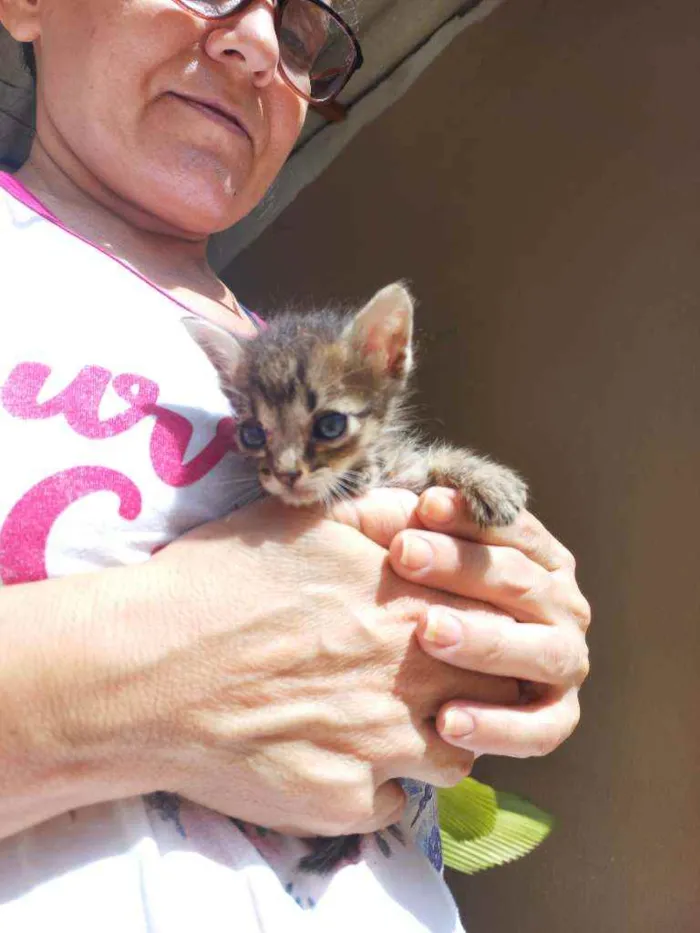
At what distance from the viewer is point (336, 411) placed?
3.53 feet

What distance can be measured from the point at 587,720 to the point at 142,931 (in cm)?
136

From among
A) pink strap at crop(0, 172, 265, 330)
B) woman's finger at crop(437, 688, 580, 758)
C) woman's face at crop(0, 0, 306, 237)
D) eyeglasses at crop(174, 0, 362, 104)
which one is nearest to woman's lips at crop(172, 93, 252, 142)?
woman's face at crop(0, 0, 306, 237)

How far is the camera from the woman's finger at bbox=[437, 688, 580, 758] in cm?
89

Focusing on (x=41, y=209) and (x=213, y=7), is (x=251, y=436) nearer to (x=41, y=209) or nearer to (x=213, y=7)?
(x=41, y=209)

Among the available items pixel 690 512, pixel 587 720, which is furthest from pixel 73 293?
pixel 587 720

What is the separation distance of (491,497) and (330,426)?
28 centimetres

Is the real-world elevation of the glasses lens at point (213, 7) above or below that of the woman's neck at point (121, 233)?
above

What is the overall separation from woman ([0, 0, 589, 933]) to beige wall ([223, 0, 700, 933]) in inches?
27.1

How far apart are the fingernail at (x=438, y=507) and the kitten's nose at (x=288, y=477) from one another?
0.19 metres

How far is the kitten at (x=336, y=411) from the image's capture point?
39.6 inches

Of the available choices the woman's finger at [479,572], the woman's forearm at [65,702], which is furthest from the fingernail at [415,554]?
the woman's forearm at [65,702]

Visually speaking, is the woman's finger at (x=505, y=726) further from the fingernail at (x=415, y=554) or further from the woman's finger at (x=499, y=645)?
the fingernail at (x=415, y=554)

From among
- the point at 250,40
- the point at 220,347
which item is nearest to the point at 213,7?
the point at 250,40

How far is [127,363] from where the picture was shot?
0.89 meters
